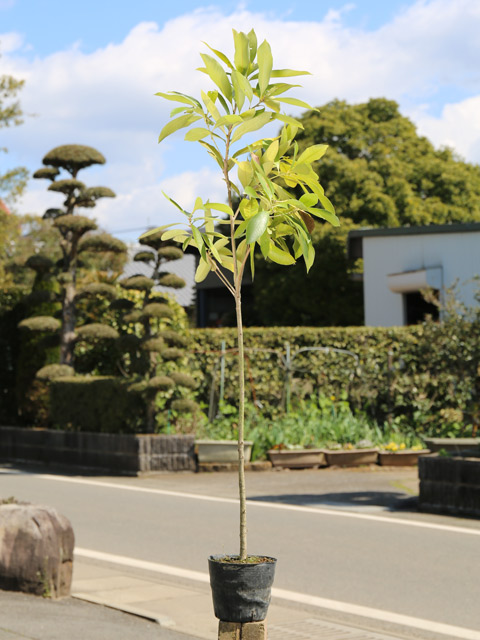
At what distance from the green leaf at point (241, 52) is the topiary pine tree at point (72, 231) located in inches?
579

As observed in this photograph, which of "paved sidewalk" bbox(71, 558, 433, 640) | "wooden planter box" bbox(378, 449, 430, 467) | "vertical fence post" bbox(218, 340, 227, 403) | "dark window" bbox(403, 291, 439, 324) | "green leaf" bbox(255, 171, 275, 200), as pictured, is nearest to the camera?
"green leaf" bbox(255, 171, 275, 200)

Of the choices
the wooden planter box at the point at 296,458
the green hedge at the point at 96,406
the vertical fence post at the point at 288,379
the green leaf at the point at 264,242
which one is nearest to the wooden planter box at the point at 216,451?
the wooden planter box at the point at 296,458

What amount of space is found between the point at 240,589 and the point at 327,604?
150 inches

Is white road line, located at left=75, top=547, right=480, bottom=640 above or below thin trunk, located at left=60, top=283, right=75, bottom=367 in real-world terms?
below

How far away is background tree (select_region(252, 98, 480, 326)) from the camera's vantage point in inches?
1405

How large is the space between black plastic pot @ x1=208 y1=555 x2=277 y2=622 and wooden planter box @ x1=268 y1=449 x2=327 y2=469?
1350cm

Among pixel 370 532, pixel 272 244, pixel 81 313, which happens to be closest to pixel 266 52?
pixel 272 244

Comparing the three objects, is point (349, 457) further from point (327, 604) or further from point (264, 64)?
point (264, 64)

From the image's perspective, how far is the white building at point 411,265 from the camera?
2480cm

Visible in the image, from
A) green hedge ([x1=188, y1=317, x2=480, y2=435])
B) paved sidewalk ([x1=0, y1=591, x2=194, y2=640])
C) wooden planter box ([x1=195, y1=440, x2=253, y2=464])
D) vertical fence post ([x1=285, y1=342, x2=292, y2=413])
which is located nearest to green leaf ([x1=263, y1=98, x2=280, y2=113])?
paved sidewalk ([x1=0, y1=591, x2=194, y2=640])

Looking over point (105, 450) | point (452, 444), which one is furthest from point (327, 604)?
point (105, 450)

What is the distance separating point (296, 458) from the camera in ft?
56.9

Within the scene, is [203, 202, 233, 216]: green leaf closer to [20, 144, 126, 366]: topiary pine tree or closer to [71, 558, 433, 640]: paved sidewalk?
[71, 558, 433, 640]: paved sidewalk

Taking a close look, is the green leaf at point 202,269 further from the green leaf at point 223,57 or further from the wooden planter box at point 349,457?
the wooden planter box at point 349,457
